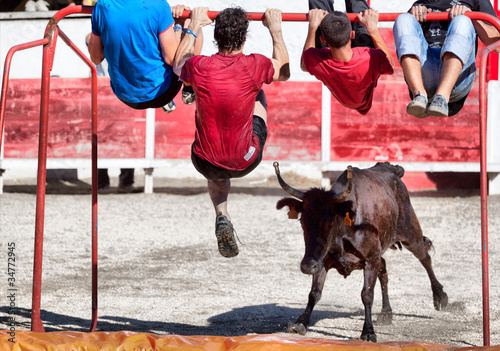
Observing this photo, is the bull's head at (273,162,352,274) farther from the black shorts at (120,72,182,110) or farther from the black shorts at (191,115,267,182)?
the black shorts at (120,72,182,110)

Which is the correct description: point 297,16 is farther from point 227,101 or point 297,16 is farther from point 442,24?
point 442,24

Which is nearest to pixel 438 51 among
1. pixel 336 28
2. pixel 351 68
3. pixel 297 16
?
pixel 351 68

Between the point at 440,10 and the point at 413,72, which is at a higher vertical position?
the point at 440,10

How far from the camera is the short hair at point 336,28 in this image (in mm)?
4613

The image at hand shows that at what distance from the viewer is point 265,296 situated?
280 inches

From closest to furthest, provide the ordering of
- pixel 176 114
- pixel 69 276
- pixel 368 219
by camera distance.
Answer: pixel 368 219 < pixel 69 276 < pixel 176 114

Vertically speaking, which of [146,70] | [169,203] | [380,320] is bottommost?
[380,320]

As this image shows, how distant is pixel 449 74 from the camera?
468cm

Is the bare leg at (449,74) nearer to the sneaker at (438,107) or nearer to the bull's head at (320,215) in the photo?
the sneaker at (438,107)

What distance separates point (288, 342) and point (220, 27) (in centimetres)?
189

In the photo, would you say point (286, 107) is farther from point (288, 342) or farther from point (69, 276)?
point (288, 342)

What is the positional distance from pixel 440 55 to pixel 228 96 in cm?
152

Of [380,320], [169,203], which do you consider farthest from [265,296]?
[169,203]

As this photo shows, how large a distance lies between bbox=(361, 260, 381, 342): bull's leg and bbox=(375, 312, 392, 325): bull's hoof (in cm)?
67
